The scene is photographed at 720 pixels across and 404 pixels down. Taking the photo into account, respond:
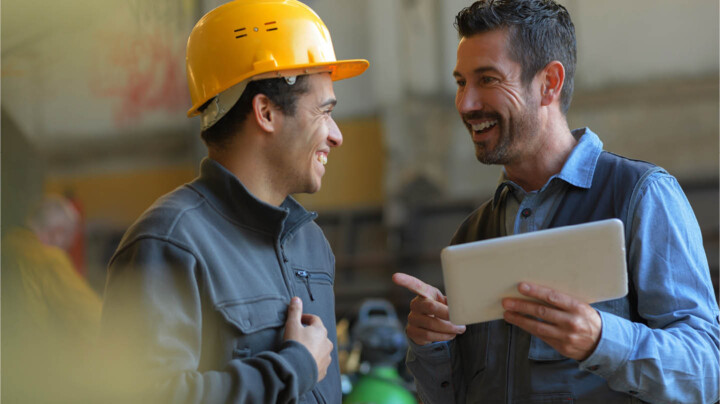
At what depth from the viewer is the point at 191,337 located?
1298 mm

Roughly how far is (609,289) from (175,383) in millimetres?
874

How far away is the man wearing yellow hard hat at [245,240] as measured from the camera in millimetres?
1276

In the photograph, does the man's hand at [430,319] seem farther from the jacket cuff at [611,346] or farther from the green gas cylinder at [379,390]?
the green gas cylinder at [379,390]

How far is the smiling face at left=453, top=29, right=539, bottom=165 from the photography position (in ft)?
6.09

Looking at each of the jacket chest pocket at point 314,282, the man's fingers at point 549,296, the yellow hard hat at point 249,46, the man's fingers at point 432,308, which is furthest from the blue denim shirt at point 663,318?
A: the yellow hard hat at point 249,46

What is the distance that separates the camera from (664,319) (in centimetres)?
154

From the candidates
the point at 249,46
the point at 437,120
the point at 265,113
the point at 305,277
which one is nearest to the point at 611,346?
the point at 305,277

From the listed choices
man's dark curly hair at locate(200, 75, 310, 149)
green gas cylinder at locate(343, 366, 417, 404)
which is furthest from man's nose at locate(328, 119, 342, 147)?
green gas cylinder at locate(343, 366, 417, 404)

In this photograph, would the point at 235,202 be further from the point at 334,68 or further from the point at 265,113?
the point at 334,68

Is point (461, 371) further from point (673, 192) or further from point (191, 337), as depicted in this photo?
point (191, 337)

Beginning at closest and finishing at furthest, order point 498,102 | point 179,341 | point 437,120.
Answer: point 179,341 → point 498,102 → point 437,120

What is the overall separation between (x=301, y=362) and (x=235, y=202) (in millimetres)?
408

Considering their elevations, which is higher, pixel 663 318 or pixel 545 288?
pixel 545 288

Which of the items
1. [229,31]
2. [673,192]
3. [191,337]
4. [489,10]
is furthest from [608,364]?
[229,31]
